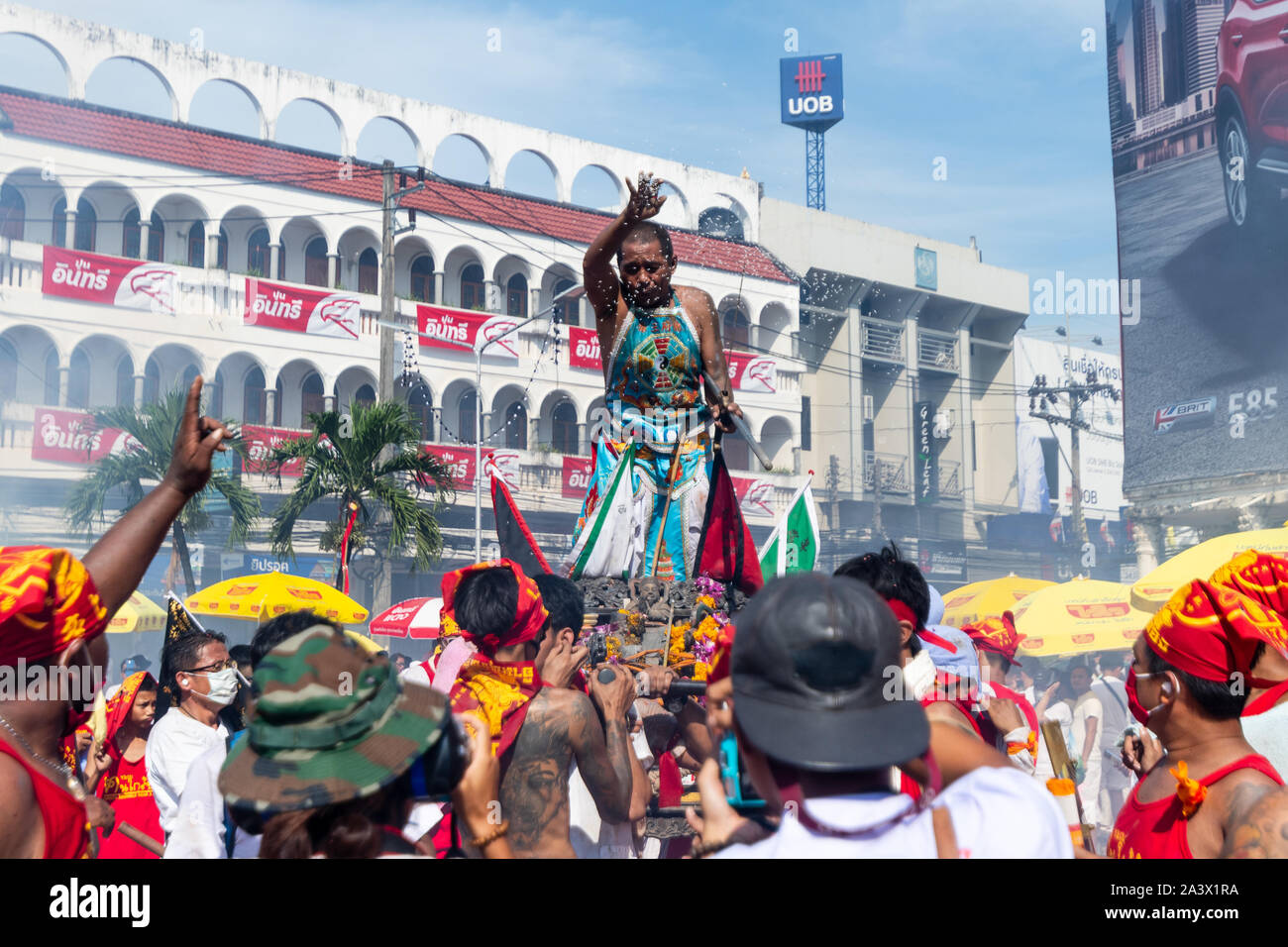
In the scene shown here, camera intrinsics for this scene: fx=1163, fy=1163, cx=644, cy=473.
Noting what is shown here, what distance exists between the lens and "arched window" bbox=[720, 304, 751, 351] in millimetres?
34906

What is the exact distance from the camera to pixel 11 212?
1009 inches

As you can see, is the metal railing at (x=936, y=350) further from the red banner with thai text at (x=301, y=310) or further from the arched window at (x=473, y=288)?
the red banner with thai text at (x=301, y=310)

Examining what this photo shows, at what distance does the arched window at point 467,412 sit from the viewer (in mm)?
32719

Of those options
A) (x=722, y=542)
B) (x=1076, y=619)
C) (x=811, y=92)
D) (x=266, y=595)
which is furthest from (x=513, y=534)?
(x=811, y=92)

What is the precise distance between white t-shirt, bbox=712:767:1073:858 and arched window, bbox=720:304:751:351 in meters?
33.0

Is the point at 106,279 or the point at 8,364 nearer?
the point at 8,364

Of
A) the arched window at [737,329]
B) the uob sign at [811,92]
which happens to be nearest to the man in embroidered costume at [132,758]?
the arched window at [737,329]

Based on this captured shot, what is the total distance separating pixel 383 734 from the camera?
221cm

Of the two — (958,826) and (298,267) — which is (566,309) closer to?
(298,267)

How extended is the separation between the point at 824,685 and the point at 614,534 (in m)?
4.22

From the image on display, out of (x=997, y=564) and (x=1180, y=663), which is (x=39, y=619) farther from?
(x=997, y=564)

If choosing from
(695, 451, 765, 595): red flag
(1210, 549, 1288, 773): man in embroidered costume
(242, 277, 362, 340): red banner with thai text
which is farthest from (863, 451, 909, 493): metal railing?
(1210, 549, 1288, 773): man in embroidered costume

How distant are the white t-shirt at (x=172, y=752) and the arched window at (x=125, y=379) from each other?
24.1 meters

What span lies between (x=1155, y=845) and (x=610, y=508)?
12.0 ft
